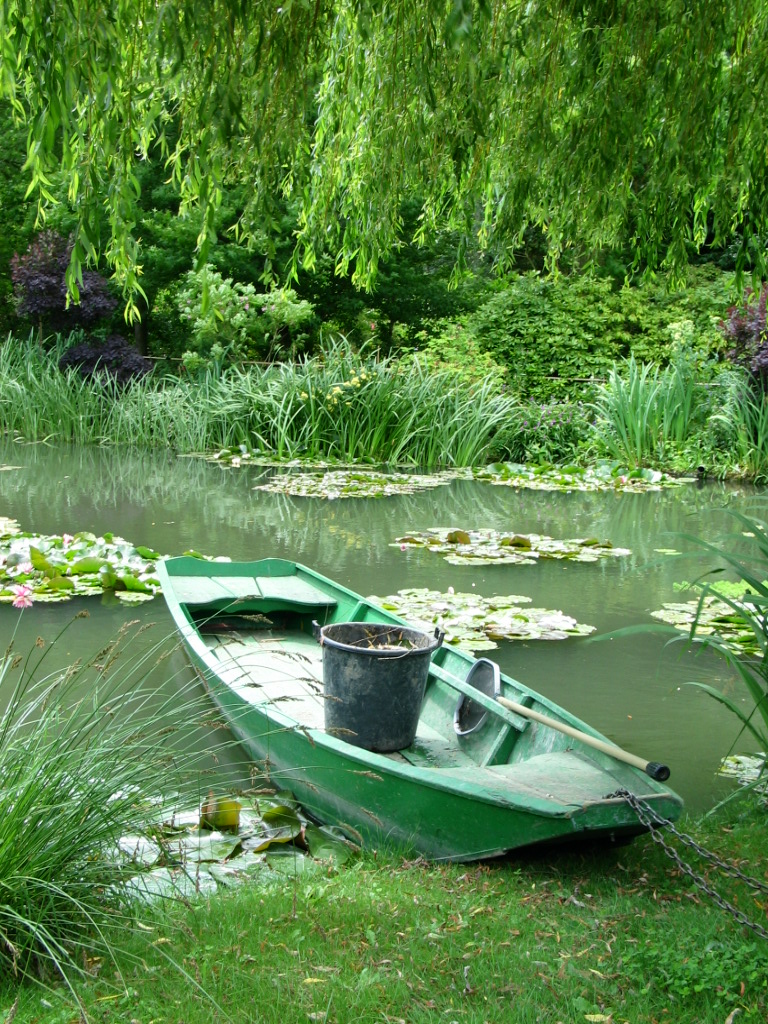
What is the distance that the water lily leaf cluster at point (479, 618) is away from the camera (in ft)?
20.4

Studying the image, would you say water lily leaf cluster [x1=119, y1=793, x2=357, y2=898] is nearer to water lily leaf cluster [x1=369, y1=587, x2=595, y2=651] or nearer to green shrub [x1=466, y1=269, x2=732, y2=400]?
water lily leaf cluster [x1=369, y1=587, x2=595, y2=651]

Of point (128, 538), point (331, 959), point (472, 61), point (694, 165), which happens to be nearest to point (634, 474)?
point (128, 538)

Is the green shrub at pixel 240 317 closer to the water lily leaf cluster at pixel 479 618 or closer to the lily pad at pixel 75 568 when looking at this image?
the lily pad at pixel 75 568

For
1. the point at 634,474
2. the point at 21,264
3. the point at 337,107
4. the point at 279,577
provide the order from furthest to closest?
the point at 21,264, the point at 634,474, the point at 279,577, the point at 337,107

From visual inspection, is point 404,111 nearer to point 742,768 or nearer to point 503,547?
point 742,768

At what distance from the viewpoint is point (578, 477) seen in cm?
1420

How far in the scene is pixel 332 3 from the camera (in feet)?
11.8

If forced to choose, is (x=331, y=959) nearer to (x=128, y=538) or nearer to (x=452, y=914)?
(x=452, y=914)

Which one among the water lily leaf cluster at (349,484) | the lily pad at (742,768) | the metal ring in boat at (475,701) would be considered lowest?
the water lily leaf cluster at (349,484)

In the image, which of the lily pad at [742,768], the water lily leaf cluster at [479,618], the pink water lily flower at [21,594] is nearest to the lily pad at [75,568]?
the pink water lily flower at [21,594]

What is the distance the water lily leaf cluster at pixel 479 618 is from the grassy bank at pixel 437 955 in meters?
2.89

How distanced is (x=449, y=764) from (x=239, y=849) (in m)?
1.00

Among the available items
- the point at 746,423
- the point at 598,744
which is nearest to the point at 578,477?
the point at 746,423

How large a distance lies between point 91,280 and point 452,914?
17.6m
